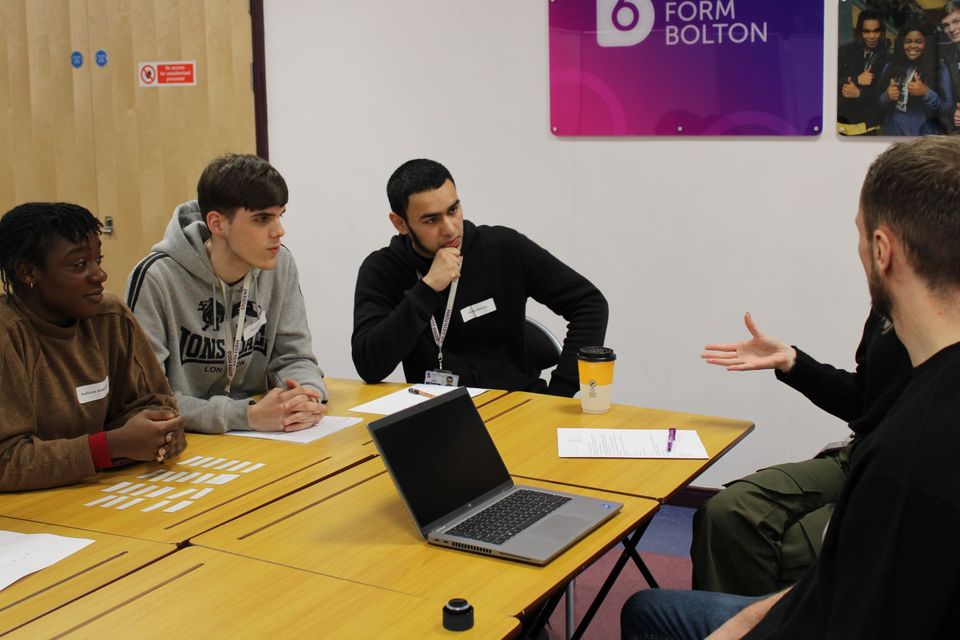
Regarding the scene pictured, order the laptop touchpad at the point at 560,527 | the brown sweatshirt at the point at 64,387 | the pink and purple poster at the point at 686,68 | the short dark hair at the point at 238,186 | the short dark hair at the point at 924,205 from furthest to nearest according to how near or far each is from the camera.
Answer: the pink and purple poster at the point at 686,68
the short dark hair at the point at 238,186
the brown sweatshirt at the point at 64,387
the laptop touchpad at the point at 560,527
the short dark hair at the point at 924,205

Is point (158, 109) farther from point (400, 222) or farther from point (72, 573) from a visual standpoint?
point (72, 573)

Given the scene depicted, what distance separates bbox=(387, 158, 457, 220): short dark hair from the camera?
3.23m

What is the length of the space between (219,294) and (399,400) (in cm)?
58

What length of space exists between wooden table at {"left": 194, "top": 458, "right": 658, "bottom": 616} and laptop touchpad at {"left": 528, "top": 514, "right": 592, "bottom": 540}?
0.02 meters

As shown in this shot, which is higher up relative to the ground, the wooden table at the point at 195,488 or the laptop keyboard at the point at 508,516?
the laptop keyboard at the point at 508,516

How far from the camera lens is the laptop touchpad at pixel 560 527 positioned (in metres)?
1.83

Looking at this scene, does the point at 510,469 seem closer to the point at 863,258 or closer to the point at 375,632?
the point at 375,632

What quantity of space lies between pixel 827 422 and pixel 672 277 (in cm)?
79

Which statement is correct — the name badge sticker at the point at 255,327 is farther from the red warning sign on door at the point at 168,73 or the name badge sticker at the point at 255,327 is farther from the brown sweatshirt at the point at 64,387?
the red warning sign on door at the point at 168,73

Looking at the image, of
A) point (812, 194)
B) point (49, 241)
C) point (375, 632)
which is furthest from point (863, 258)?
point (812, 194)

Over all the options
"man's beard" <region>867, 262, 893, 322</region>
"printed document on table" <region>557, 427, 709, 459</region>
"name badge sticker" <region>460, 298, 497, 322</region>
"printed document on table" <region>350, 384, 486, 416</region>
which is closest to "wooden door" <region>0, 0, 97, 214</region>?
"name badge sticker" <region>460, 298, 497, 322</region>

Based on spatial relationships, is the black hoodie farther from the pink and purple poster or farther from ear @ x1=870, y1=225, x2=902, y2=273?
ear @ x1=870, y1=225, x2=902, y2=273

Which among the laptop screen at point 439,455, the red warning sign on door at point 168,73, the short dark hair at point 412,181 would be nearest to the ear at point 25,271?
the laptop screen at point 439,455

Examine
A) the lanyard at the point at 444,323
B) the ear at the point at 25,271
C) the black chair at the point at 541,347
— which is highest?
the ear at the point at 25,271
